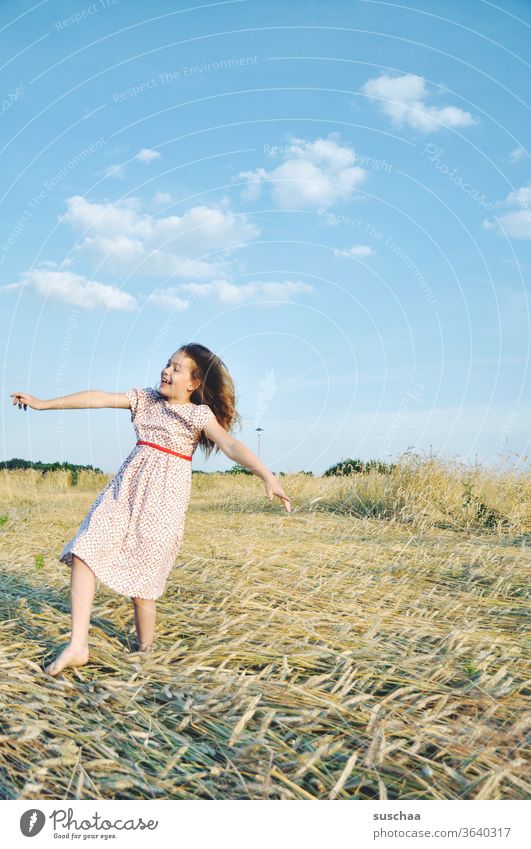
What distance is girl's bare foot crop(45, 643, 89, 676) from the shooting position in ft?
8.23

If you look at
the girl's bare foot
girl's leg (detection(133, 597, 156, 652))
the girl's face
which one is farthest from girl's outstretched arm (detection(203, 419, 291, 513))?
the girl's bare foot

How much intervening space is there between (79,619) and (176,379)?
1.19 m

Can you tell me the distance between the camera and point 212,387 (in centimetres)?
341

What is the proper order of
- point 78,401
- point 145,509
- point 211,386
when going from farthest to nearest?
point 211,386
point 78,401
point 145,509

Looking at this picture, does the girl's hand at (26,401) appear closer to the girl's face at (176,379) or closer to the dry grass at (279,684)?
the girl's face at (176,379)

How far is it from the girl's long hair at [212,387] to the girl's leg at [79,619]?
2.76 feet

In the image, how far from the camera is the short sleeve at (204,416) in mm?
3195

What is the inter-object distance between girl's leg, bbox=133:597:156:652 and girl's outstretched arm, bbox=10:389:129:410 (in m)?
0.93

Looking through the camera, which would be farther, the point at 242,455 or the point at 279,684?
the point at 242,455

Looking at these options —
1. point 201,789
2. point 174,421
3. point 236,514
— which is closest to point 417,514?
point 236,514

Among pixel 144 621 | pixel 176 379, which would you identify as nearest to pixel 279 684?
pixel 144 621

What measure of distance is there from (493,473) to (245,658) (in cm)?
614

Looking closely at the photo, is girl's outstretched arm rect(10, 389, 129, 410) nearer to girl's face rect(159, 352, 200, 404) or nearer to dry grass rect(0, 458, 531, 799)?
girl's face rect(159, 352, 200, 404)

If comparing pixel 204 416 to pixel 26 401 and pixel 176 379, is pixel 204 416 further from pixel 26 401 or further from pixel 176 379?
pixel 26 401
